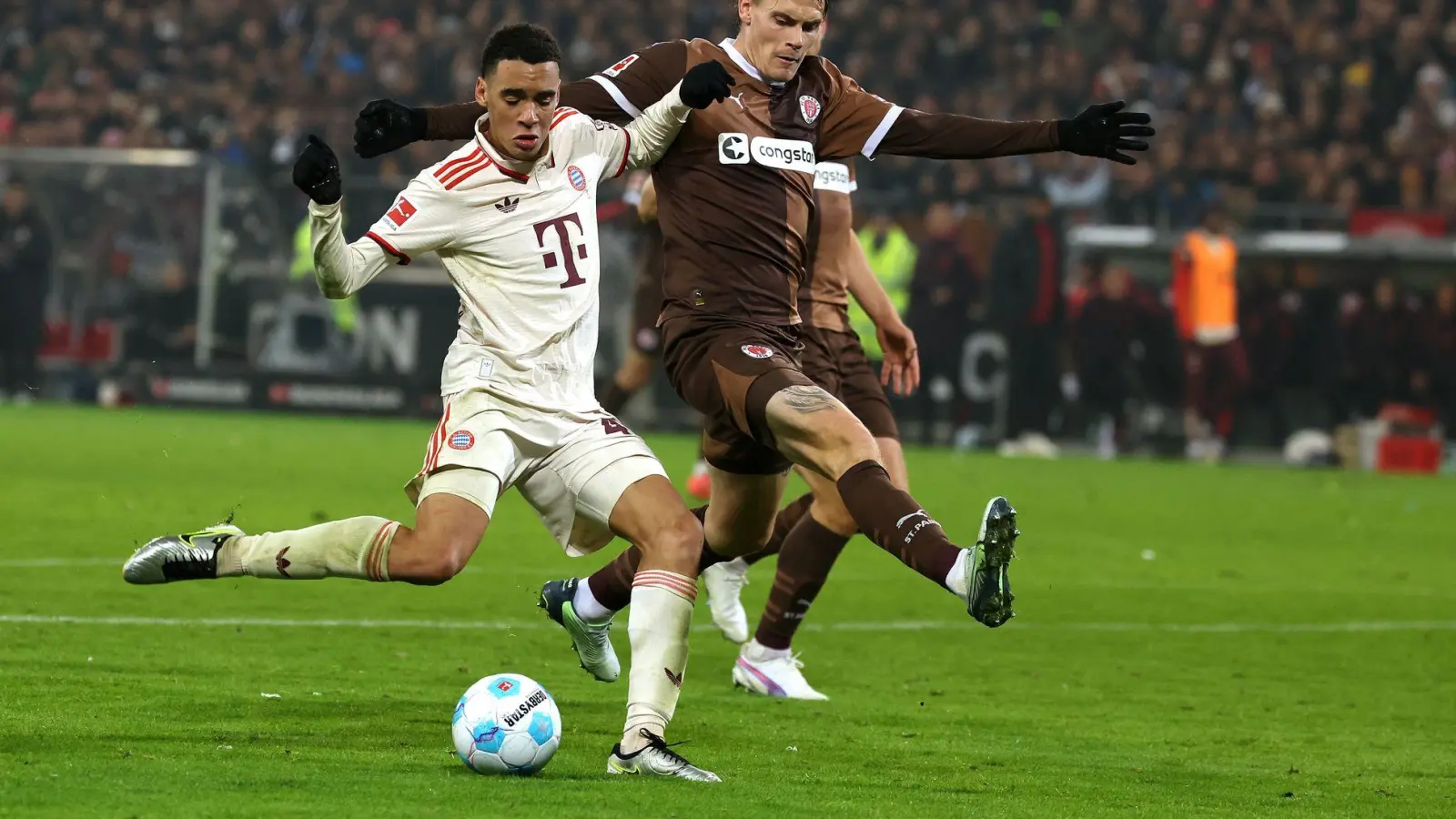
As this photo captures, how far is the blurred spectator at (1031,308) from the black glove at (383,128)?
49.9ft

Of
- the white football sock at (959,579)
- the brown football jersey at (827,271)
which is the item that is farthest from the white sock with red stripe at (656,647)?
the brown football jersey at (827,271)

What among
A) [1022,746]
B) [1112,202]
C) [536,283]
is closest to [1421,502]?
[1112,202]

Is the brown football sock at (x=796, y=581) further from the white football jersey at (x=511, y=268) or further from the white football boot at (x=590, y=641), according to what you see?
the white football jersey at (x=511, y=268)

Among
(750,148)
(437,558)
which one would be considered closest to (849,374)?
(750,148)

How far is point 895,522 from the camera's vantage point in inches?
205

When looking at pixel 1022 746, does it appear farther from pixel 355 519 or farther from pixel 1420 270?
pixel 1420 270

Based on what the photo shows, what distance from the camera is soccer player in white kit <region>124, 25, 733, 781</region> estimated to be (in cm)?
554

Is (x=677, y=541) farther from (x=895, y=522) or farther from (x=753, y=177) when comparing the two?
(x=753, y=177)

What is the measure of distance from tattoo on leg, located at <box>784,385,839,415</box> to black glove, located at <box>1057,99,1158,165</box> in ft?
3.35

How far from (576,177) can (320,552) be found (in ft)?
4.35

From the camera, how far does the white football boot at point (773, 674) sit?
7152 millimetres

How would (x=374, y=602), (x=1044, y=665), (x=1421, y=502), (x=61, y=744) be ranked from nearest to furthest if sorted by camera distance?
(x=61, y=744) < (x=1044, y=665) < (x=374, y=602) < (x=1421, y=502)

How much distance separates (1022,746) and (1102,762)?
1.08 ft

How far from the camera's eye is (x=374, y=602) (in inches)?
360
